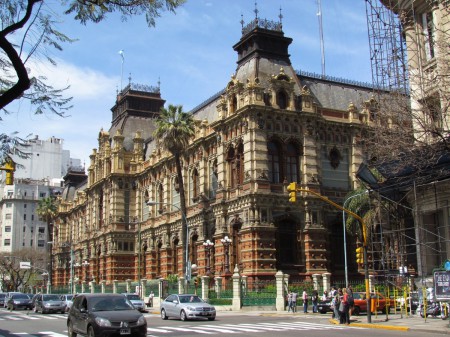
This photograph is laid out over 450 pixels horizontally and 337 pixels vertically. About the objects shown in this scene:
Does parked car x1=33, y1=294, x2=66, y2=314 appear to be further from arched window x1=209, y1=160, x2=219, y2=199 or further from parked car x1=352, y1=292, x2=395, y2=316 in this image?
parked car x1=352, y1=292, x2=395, y2=316

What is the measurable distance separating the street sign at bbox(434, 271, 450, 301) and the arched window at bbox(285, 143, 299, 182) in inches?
1017

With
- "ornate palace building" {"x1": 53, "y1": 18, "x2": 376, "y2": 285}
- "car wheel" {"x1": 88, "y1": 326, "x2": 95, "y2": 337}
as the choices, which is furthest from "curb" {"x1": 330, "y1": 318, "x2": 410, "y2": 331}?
"ornate palace building" {"x1": 53, "y1": 18, "x2": 376, "y2": 285}

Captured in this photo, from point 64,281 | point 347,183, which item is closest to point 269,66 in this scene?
point 347,183

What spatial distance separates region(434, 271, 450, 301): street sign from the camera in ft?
80.8

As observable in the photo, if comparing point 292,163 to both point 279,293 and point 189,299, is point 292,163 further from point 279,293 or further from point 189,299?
point 189,299

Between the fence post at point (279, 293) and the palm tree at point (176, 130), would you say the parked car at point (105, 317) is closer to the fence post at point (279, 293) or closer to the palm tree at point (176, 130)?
the fence post at point (279, 293)

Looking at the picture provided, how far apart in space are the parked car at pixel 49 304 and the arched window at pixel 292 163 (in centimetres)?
2016

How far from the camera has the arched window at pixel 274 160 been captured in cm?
4988

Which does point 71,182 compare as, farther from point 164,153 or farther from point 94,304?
point 94,304

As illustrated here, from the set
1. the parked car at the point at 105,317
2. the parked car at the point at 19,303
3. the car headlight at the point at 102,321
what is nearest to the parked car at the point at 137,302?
the parked car at the point at 19,303

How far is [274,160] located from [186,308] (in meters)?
19.3

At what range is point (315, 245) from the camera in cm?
4922

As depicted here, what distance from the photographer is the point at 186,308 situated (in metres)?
34.1

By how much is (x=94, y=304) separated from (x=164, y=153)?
45.7 meters
